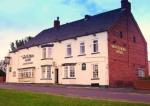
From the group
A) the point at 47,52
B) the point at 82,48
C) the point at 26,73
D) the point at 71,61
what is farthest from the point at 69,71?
the point at 26,73

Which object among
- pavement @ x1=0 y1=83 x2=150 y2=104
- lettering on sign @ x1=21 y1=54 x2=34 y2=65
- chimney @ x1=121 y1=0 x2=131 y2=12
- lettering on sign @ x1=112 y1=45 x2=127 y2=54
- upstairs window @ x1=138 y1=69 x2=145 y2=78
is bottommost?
pavement @ x1=0 y1=83 x2=150 y2=104

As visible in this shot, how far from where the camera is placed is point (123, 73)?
4375 centimetres

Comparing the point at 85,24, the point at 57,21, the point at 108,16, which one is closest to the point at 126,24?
the point at 108,16

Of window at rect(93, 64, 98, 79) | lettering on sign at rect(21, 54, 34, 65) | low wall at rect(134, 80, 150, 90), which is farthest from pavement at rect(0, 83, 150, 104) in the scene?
lettering on sign at rect(21, 54, 34, 65)

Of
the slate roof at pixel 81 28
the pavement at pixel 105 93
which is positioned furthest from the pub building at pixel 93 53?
the pavement at pixel 105 93

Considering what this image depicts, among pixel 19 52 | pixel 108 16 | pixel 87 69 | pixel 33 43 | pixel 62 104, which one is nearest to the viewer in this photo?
pixel 62 104

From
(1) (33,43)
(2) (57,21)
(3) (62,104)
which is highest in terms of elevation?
(2) (57,21)

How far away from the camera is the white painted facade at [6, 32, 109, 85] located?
137ft

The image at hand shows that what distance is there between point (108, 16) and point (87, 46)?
20.0 feet

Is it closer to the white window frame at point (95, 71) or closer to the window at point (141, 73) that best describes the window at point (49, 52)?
the white window frame at point (95, 71)

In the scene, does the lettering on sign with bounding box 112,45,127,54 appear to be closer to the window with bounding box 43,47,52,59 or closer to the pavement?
the window with bounding box 43,47,52,59

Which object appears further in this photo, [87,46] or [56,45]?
[56,45]

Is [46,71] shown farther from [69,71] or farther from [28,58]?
[28,58]

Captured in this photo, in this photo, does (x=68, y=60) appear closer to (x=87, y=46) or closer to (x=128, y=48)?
(x=87, y=46)
